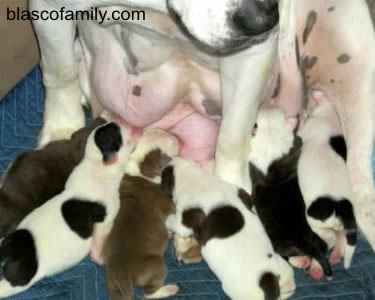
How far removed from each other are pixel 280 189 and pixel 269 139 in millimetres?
148

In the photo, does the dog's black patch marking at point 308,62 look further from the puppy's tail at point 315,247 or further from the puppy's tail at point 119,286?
the puppy's tail at point 119,286

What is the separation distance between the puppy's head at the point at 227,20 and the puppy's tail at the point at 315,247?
59cm

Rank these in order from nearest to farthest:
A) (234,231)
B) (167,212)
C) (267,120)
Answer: (234,231) → (167,212) → (267,120)

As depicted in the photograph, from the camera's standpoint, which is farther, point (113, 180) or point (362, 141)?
point (362, 141)

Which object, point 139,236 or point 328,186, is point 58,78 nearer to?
point 139,236

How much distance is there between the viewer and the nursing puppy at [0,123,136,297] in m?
2.19

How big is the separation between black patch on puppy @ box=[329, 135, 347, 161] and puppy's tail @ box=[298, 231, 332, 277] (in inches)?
10.9

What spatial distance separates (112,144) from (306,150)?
1.70 ft

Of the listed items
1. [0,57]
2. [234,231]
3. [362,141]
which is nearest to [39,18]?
[0,57]

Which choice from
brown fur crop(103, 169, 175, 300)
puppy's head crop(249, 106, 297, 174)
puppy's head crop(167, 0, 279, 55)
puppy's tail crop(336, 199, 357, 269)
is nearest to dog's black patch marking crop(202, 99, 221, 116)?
puppy's head crop(249, 106, 297, 174)

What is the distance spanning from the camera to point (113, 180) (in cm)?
234

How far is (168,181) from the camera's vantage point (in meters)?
2.41

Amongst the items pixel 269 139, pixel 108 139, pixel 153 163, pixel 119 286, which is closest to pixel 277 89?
pixel 269 139

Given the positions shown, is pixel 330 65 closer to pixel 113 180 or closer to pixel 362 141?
pixel 362 141
